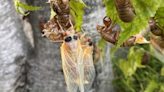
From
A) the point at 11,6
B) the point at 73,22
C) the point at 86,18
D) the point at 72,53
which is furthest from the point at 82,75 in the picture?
the point at 11,6

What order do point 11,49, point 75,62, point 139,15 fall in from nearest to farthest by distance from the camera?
point 139,15 < point 75,62 < point 11,49

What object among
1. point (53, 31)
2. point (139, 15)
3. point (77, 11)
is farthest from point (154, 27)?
point (53, 31)

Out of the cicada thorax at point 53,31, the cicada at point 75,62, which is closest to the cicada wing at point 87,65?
the cicada at point 75,62

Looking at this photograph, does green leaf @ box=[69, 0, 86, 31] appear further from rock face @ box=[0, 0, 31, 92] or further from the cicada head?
rock face @ box=[0, 0, 31, 92]

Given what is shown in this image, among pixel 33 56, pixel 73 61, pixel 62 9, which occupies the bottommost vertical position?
pixel 33 56

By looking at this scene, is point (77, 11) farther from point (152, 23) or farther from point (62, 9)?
point (152, 23)

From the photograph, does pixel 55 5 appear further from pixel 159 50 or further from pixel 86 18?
pixel 159 50
